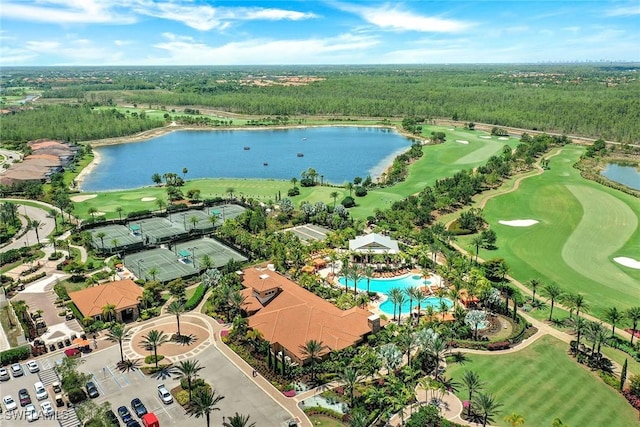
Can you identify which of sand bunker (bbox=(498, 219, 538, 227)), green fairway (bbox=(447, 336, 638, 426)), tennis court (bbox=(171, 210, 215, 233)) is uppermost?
green fairway (bbox=(447, 336, 638, 426))

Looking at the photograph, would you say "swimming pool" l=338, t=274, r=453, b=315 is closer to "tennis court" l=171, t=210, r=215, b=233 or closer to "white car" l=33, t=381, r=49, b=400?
"tennis court" l=171, t=210, r=215, b=233

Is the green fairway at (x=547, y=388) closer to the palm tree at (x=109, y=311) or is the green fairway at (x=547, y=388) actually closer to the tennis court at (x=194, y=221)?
the palm tree at (x=109, y=311)

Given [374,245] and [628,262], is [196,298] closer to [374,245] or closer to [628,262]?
[374,245]

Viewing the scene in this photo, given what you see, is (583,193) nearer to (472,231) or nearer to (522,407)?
(472,231)

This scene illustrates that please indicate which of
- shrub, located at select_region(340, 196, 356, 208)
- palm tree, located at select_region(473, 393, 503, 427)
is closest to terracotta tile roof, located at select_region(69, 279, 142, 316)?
palm tree, located at select_region(473, 393, 503, 427)

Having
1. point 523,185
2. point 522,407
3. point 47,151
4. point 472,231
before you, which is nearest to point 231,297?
point 522,407
